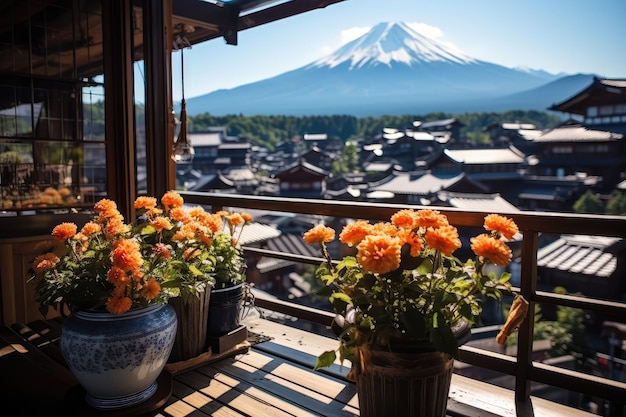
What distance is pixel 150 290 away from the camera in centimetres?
128

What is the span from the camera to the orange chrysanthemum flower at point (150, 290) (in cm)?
128

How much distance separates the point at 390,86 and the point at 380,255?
57969 mm

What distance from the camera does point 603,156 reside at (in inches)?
691

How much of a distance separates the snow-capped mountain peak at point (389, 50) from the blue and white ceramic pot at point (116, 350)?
42933 mm

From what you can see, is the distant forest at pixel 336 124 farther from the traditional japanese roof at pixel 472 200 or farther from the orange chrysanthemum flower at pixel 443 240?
the orange chrysanthemum flower at pixel 443 240

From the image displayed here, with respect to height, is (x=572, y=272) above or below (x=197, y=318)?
below

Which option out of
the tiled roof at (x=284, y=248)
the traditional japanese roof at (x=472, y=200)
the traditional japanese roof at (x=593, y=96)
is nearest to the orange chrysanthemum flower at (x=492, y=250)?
the tiled roof at (x=284, y=248)

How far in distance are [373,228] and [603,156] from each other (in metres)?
19.3

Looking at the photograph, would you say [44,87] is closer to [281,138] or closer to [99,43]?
[99,43]

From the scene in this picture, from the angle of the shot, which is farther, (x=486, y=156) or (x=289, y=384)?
(x=486, y=156)

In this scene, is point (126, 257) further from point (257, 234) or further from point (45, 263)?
point (257, 234)

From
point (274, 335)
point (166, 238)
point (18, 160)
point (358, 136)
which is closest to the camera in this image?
point (166, 238)

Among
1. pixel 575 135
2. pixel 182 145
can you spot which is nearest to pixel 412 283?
pixel 182 145

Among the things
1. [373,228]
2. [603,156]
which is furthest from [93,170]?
[603,156]
